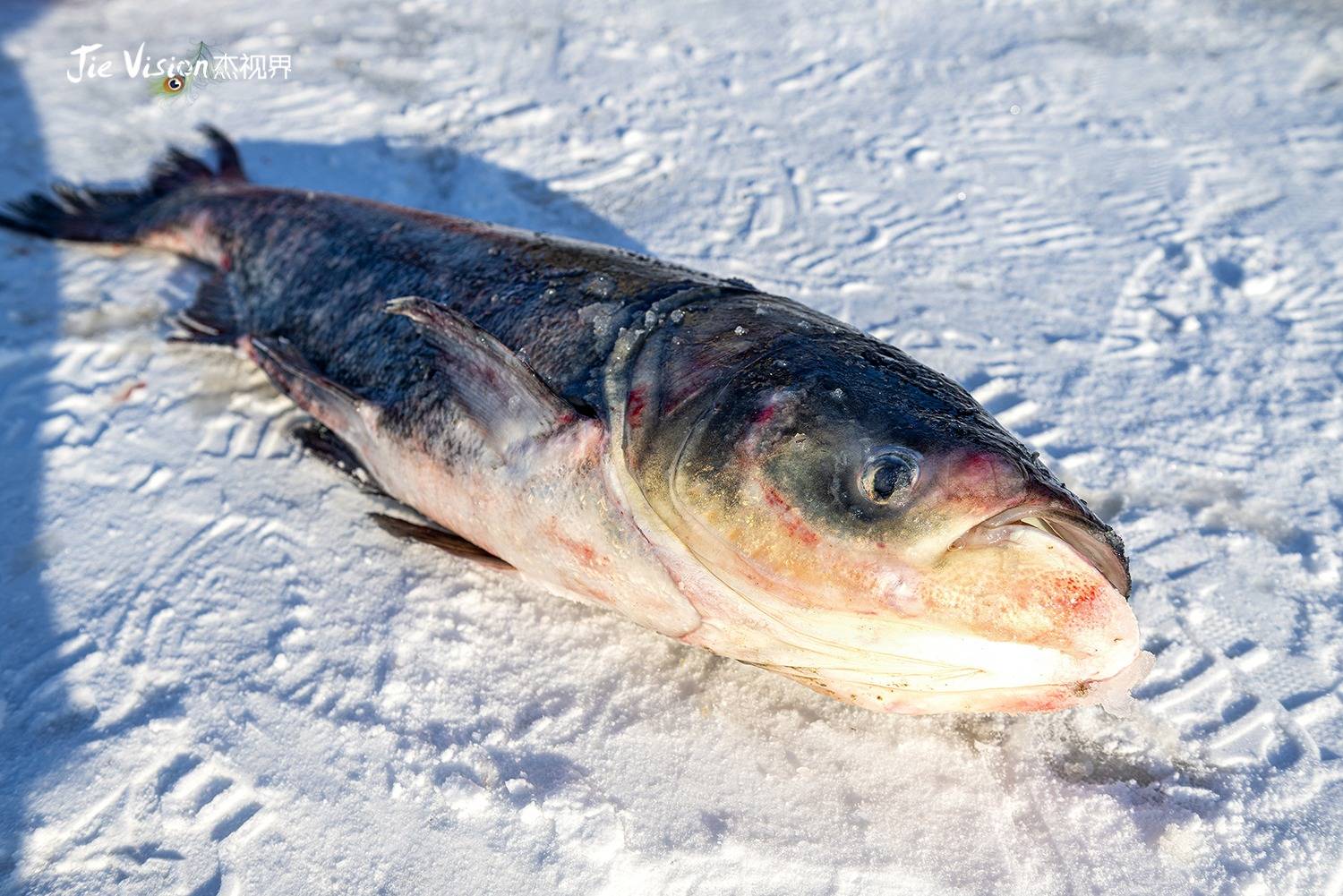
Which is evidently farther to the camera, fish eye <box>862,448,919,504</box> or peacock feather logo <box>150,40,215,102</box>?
peacock feather logo <box>150,40,215,102</box>

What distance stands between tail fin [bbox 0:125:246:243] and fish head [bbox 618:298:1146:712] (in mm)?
3684

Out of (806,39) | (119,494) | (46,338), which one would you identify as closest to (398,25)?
(806,39)

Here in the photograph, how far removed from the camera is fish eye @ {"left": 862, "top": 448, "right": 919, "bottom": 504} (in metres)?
2.02

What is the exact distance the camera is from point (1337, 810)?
245 cm

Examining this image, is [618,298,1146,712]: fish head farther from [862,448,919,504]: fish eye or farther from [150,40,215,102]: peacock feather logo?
[150,40,215,102]: peacock feather logo

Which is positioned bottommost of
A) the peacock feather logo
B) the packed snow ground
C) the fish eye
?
the packed snow ground

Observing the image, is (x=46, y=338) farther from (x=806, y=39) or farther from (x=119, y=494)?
(x=806, y=39)

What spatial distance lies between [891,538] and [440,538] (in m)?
1.59

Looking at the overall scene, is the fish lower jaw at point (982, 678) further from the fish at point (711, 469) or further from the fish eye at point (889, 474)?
the fish eye at point (889, 474)

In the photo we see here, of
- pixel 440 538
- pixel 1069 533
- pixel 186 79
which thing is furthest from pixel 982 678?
pixel 186 79

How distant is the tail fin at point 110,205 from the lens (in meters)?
4.67

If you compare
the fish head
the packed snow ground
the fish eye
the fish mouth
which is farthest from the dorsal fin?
the fish mouth

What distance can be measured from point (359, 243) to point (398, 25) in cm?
377

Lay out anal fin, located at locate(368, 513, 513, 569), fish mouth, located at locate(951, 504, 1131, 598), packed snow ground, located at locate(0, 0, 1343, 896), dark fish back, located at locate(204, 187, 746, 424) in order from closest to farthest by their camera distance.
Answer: fish mouth, located at locate(951, 504, 1131, 598) < packed snow ground, located at locate(0, 0, 1343, 896) < dark fish back, located at locate(204, 187, 746, 424) < anal fin, located at locate(368, 513, 513, 569)
